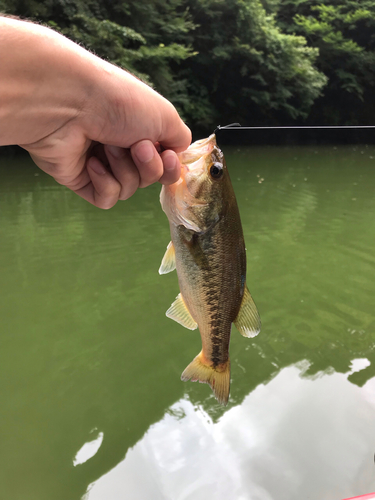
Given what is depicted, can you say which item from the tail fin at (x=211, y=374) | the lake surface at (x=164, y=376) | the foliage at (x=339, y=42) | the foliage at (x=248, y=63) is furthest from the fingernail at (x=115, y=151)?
the foliage at (x=339, y=42)

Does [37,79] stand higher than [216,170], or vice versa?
[37,79]

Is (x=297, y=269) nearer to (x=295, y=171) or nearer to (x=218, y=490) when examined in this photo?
(x=218, y=490)

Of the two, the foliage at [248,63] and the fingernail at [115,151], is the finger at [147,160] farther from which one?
the foliage at [248,63]

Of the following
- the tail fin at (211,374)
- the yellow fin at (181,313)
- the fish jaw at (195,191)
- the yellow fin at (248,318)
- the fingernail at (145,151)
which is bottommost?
the tail fin at (211,374)

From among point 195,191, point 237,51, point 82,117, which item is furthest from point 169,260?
point 237,51

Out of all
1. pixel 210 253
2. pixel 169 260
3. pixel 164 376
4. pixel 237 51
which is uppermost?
pixel 210 253

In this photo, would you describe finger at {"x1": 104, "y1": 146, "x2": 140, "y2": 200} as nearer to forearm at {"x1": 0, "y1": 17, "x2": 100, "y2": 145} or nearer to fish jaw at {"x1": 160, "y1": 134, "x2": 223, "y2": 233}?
fish jaw at {"x1": 160, "y1": 134, "x2": 223, "y2": 233}

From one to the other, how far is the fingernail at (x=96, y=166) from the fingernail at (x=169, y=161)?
262 mm

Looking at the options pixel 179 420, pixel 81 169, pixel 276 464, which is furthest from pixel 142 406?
pixel 81 169

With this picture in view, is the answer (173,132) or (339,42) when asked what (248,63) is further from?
(173,132)

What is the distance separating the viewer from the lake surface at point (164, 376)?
240cm

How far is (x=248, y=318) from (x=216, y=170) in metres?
0.65

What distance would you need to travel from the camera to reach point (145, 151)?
1.31 meters

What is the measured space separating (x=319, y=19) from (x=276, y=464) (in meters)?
25.7
